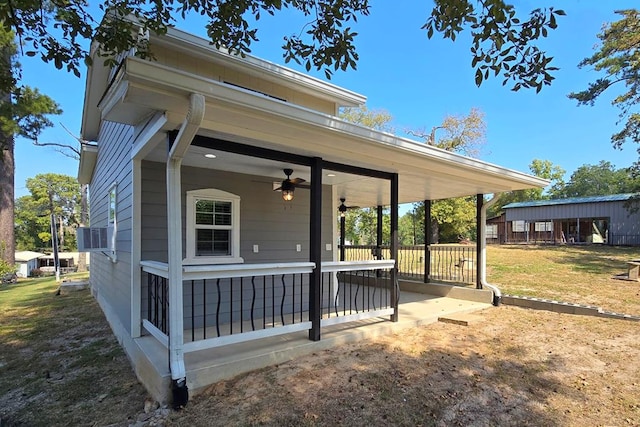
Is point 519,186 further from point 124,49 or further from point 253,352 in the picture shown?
point 124,49

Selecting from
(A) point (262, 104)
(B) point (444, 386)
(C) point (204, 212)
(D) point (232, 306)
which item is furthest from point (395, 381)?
(C) point (204, 212)

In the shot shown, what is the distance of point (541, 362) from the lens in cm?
396

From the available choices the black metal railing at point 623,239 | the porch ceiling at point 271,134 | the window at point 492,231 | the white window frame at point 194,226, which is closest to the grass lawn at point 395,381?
the white window frame at point 194,226

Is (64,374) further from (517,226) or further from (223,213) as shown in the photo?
(517,226)

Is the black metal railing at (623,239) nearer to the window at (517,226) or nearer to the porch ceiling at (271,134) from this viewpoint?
the window at (517,226)

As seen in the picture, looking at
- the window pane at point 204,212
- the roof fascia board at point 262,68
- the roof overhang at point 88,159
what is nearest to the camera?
the window pane at point 204,212

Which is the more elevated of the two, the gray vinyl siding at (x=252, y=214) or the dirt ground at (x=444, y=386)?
the gray vinyl siding at (x=252, y=214)

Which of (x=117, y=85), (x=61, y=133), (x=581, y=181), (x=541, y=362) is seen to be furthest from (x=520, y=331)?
(x=581, y=181)

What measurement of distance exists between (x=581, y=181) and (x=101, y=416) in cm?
6627

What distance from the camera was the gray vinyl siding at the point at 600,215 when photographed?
2008cm

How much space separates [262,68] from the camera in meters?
6.41

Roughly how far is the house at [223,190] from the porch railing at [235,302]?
0.02 metres

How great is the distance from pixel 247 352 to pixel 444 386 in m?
2.09

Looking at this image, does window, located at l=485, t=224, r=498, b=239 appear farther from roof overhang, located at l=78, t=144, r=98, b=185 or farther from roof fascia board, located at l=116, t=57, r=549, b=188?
roof overhang, located at l=78, t=144, r=98, b=185
